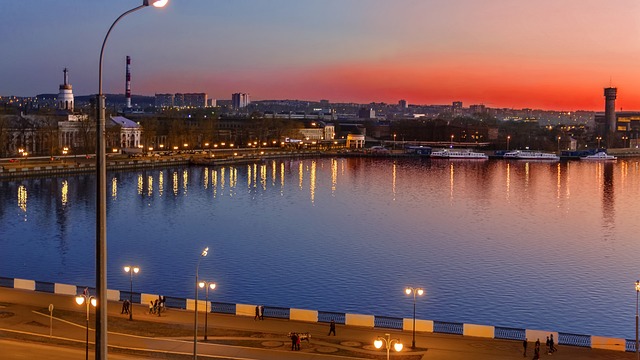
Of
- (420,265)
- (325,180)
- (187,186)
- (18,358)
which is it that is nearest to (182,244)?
(420,265)

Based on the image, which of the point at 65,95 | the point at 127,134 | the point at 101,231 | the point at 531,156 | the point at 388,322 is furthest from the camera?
the point at 65,95

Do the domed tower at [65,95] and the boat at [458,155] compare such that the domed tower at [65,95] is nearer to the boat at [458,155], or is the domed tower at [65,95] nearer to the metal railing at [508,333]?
the boat at [458,155]

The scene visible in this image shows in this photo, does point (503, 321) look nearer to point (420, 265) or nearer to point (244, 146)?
point (420, 265)

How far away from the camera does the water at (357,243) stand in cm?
2056

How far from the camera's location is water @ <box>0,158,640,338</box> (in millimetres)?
20562

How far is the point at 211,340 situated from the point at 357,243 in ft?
52.6

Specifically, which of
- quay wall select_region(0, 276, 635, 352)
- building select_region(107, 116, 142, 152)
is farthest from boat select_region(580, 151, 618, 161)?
quay wall select_region(0, 276, 635, 352)

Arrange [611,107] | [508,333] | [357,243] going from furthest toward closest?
1. [611,107]
2. [357,243]
3. [508,333]

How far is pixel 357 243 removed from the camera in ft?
96.1

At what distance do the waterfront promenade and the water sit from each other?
4306 millimetres

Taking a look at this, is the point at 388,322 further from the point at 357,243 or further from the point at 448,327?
the point at 357,243

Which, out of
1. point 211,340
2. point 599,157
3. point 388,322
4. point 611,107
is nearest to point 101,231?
point 211,340

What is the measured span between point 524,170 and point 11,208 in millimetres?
46880

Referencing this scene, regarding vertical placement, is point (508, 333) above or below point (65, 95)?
below
